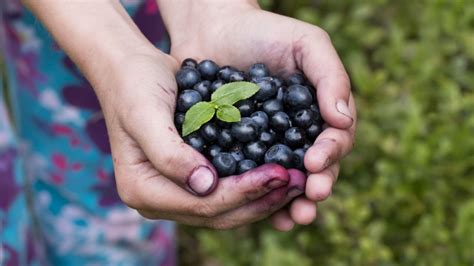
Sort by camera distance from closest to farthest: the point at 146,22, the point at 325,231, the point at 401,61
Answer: the point at 146,22
the point at 325,231
the point at 401,61

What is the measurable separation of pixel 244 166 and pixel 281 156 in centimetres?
6

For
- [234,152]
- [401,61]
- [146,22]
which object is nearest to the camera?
[234,152]

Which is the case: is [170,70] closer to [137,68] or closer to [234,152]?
[137,68]

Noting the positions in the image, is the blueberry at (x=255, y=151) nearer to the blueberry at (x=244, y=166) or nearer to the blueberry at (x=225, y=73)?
the blueberry at (x=244, y=166)

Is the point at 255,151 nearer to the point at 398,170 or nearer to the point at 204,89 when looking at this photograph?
the point at 204,89

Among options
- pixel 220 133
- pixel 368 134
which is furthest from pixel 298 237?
pixel 220 133

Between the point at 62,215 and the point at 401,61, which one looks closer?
the point at 62,215

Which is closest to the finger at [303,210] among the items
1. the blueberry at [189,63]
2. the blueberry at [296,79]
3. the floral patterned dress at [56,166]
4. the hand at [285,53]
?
the hand at [285,53]

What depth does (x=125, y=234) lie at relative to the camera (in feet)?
5.89

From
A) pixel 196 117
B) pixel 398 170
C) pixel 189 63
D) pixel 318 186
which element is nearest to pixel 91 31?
pixel 189 63

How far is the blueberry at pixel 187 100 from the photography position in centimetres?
124

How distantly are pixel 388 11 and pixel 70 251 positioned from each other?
125 centimetres

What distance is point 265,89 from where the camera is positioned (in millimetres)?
1267

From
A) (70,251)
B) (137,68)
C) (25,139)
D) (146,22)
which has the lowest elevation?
(70,251)
